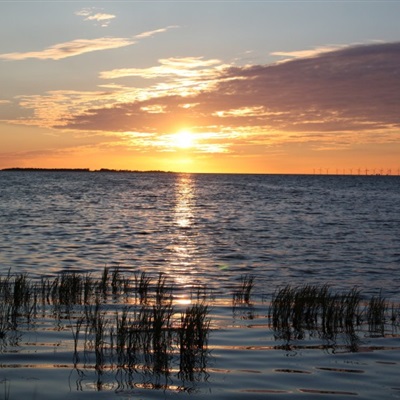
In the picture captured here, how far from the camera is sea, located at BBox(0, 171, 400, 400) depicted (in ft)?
33.3

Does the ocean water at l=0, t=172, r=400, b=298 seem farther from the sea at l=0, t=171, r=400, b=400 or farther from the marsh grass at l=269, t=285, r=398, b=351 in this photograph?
the marsh grass at l=269, t=285, r=398, b=351

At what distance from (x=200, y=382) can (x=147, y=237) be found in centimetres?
3148

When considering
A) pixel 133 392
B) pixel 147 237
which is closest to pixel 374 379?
pixel 133 392

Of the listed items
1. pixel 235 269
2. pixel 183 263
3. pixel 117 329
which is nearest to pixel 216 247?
pixel 183 263

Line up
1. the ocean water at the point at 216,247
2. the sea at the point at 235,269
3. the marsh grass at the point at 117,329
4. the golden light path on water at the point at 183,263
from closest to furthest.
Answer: the sea at the point at 235,269
the marsh grass at the point at 117,329
the golden light path on water at the point at 183,263
the ocean water at the point at 216,247

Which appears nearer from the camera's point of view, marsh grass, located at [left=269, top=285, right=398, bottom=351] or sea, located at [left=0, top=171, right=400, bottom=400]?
sea, located at [left=0, top=171, right=400, bottom=400]

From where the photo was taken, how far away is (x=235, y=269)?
88.6ft

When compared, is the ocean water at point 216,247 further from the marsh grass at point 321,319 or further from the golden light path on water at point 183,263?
the marsh grass at point 321,319

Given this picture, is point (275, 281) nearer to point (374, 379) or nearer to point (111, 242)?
point (374, 379)

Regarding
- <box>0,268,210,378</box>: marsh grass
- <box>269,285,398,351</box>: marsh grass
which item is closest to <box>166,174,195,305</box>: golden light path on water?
<box>0,268,210,378</box>: marsh grass

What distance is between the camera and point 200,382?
406 inches

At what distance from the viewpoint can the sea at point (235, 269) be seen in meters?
10.2

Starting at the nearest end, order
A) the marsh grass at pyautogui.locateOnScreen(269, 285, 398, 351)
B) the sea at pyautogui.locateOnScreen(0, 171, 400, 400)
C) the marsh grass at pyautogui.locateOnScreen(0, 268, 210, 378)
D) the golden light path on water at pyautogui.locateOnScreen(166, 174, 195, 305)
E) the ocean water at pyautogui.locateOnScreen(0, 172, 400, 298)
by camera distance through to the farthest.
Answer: the sea at pyautogui.locateOnScreen(0, 171, 400, 400) < the marsh grass at pyautogui.locateOnScreen(0, 268, 210, 378) < the marsh grass at pyautogui.locateOnScreen(269, 285, 398, 351) < the golden light path on water at pyautogui.locateOnScreen(166, 174, 195, 305) < the ocean water at pyautogui.locateOnScreen(0, 172, 400, 298)

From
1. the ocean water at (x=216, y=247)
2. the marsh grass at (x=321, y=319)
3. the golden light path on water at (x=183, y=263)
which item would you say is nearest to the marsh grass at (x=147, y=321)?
the marsh grass at (x=321, y=319)
